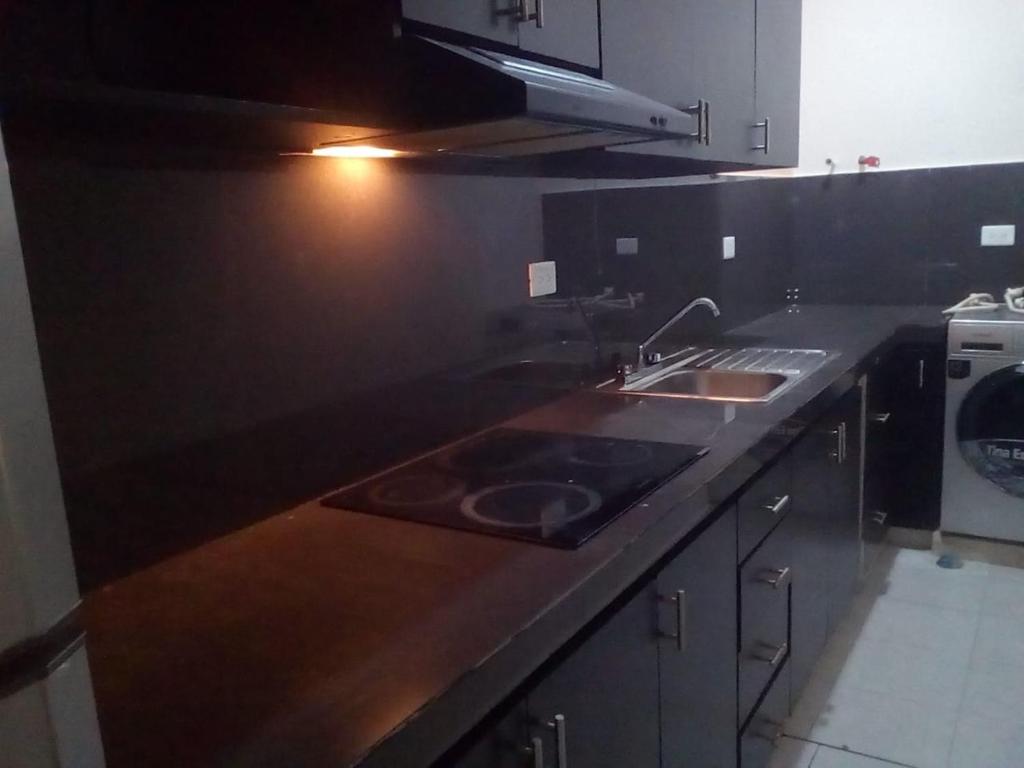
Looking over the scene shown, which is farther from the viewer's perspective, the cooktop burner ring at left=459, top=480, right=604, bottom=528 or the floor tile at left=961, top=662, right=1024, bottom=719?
the floor tile at left=961, top=662, right=1024, bottom=719

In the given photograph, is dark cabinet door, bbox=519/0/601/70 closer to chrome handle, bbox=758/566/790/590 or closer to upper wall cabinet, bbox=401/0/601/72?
upper wall cabinet, bbox=401/0/601/72

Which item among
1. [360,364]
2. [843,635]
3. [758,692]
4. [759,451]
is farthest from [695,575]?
[843,635]

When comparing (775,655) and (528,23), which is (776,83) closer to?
(528,23)

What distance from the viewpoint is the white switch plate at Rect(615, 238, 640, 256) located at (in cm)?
231

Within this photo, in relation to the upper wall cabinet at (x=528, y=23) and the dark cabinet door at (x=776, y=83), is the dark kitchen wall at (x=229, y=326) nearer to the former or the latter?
A: the upper wall cabinet at (x=528, y=23)

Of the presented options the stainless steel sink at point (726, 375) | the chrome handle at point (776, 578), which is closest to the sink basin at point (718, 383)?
the stainless steel sink at point (726, 375)

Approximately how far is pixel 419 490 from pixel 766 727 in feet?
3.30

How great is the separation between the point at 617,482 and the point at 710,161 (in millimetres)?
1137

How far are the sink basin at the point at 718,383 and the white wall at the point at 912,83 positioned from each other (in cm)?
173

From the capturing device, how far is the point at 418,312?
5.38ft

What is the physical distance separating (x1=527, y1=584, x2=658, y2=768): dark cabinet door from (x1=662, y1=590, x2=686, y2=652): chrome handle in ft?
0.22

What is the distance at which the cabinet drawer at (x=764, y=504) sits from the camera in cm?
161

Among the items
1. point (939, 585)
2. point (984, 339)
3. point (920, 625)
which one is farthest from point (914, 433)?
point (920, 625)

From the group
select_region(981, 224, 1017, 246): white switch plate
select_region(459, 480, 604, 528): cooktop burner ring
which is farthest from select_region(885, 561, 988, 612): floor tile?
select_region(459, 480, 604, 528): cooktop burner ring
